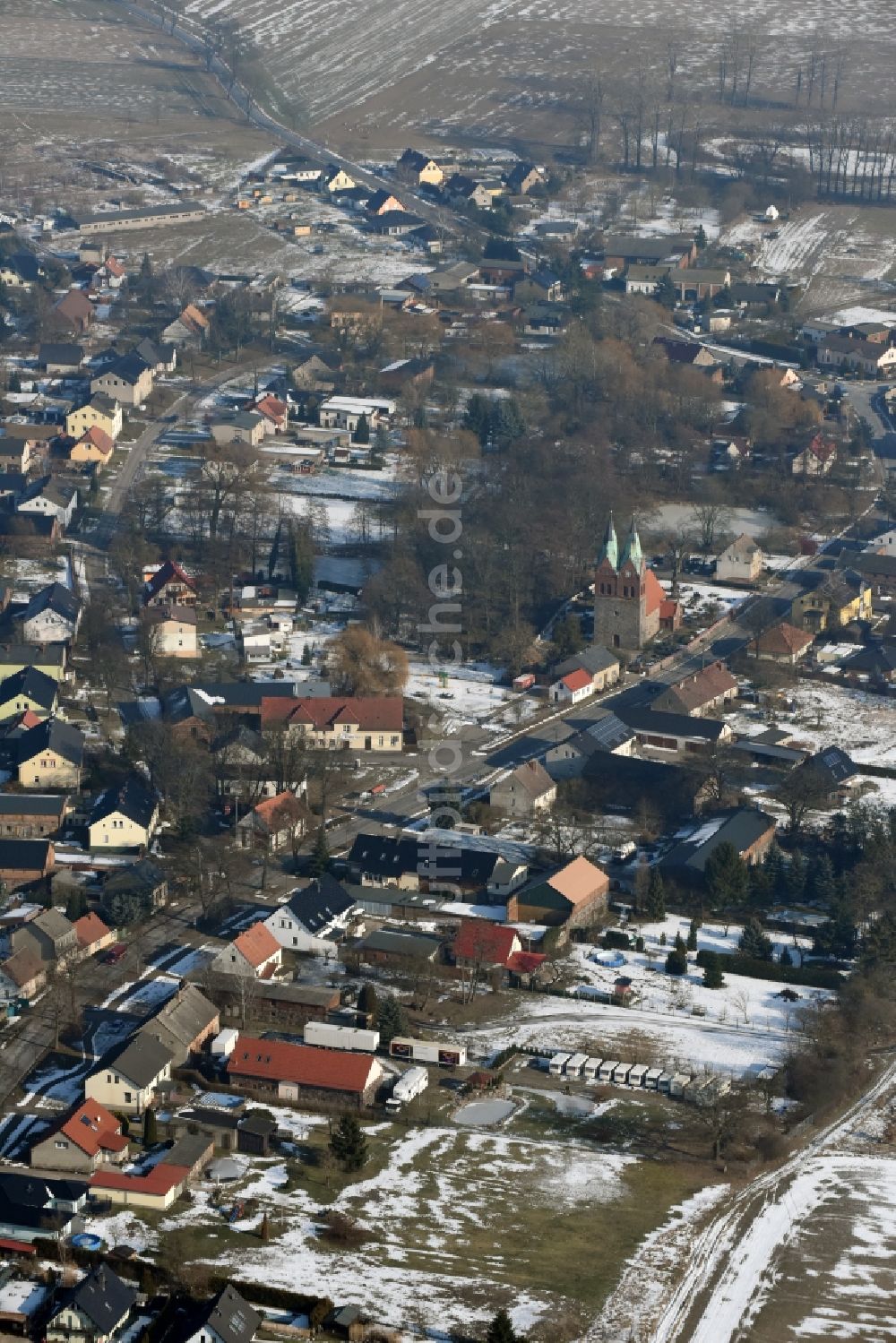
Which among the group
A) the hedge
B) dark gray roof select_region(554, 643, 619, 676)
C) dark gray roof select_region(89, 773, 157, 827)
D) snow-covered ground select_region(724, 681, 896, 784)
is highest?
dark gray roof select_region(554, 643, 619, 676)

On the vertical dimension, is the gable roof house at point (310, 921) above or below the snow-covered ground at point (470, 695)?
below

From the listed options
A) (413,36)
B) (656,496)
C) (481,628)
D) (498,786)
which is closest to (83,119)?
(413,36)

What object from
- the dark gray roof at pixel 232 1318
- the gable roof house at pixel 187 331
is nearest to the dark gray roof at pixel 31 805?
the dark gray roof at pixel 232 1318

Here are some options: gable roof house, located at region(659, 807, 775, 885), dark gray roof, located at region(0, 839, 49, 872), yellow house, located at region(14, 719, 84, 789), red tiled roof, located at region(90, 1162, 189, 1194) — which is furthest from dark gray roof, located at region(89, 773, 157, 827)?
red tiled roof, located at region(90, 1162, 189, 1194)

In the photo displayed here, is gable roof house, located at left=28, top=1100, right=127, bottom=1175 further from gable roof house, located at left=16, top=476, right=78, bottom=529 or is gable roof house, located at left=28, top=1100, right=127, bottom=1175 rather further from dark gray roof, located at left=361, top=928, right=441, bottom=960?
gable roof house, located at left=16, top=476, right=78, bottom=529

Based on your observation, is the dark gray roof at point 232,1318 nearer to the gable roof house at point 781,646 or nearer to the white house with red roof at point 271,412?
the gable roof house at point 781,646

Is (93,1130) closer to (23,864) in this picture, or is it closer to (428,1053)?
(428,1053)
